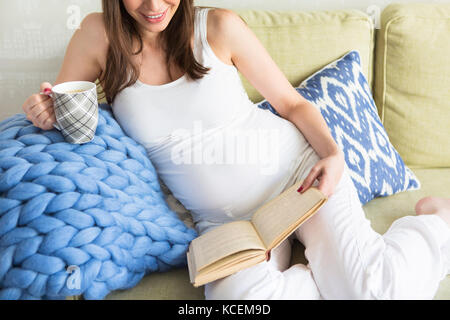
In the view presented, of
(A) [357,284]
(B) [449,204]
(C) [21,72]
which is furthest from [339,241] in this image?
(C) [21,72]

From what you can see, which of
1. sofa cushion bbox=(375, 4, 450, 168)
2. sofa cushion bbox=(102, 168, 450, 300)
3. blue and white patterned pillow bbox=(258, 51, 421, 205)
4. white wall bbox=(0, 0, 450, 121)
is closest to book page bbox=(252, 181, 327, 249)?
sofa cushion bbox=(102, 168, 450, 300)

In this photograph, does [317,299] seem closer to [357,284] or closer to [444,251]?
[357,284]

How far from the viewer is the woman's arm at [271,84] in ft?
3.64

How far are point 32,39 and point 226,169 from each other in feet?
2.62

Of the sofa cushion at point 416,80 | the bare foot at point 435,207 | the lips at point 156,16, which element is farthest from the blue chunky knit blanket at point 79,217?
the sofa cushion at point 416,80

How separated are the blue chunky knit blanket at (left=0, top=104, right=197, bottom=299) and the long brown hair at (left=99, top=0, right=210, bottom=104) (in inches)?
3.7

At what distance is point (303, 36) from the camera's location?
142 centimetres

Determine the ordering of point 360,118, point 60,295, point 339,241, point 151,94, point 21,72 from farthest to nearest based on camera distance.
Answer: point 21,72
point 360,118
point 151,94
point 339,241
point 60,295

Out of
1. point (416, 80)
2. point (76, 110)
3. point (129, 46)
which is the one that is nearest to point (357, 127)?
point (416, 80)

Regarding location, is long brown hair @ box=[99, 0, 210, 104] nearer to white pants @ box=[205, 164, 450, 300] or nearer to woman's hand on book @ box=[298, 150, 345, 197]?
woman's hand on book @ box=[298, 150, 345, 197]

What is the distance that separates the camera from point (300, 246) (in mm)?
1146

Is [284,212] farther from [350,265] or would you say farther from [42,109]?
[42,109]

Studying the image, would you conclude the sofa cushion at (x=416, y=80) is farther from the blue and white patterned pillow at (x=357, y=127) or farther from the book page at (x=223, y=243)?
the book page at (x=223, y=243)

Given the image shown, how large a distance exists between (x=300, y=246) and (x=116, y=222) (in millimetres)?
464
